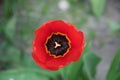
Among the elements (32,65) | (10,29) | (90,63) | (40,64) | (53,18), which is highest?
(53,18)

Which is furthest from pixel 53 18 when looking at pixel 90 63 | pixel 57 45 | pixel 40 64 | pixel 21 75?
pixel 40 64

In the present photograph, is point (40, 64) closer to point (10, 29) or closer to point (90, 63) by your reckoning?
point (90, 63)

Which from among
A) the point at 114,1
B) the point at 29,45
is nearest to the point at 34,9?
the point at 29,45

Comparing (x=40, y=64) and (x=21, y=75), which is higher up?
(x=21, y=75)

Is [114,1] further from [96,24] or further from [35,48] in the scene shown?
[35,48]

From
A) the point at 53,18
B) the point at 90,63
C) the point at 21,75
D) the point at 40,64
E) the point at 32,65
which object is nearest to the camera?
the point at 40,64

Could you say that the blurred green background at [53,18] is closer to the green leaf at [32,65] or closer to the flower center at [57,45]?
the green leaf at [32,65]

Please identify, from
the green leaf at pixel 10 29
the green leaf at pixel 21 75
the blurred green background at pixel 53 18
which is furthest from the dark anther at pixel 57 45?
the green leaf at pixel 10 29

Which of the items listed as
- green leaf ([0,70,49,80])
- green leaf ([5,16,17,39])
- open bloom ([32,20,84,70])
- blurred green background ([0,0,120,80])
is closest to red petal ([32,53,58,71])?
open bloom ([32,20,84,70])
